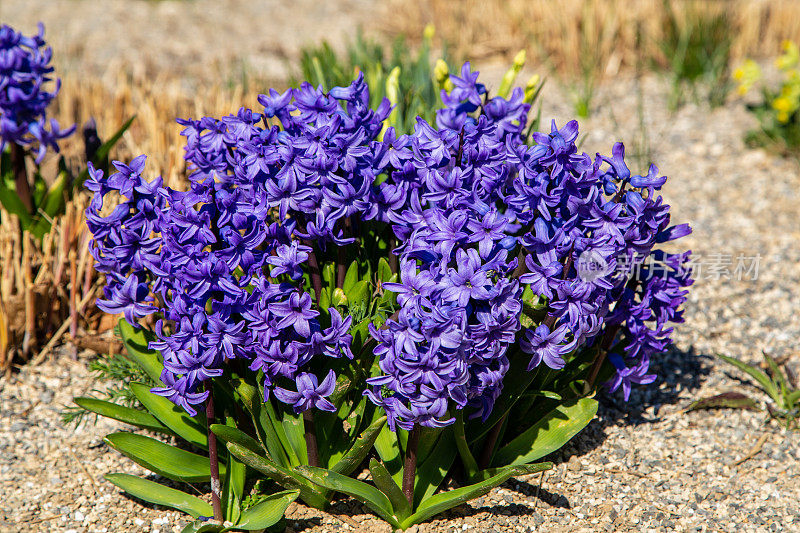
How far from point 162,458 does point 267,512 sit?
41 cm

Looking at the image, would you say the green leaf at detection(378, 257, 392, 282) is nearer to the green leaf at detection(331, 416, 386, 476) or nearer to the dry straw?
the green leaf at detection(331, 416, 386, 476)

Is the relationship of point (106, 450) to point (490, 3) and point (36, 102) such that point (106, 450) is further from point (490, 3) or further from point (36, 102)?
point (490, 3)

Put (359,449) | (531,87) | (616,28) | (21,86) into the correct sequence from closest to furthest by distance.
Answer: (359,449) < (21,86) < (531,87) < (616,28)

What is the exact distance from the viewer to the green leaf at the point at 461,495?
2.16 metres

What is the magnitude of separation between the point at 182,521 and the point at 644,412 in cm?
186

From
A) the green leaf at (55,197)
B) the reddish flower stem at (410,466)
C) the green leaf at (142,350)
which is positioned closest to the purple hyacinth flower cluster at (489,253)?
the reddish flower stem at (410,466)

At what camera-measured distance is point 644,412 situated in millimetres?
3055

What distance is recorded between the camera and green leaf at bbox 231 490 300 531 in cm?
221

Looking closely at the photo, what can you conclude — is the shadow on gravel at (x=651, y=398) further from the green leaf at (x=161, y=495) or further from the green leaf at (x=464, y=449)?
the green leaf at (x=161, y=495)

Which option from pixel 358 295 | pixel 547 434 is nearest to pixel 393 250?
pixel 358 295

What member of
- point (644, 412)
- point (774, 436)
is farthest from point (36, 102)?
point (774, 436)

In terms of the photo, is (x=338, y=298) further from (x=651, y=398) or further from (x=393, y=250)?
(x=651, y=398)

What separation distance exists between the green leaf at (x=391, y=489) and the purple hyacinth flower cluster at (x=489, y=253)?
6.1 inches

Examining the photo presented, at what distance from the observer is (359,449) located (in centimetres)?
218
